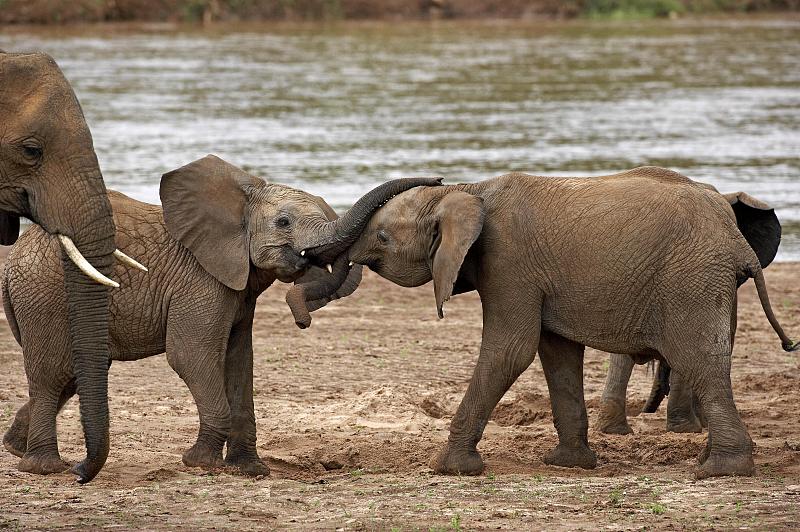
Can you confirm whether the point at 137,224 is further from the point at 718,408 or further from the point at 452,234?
the point at 718,408

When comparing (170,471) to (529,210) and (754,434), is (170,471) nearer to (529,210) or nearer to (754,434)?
(529,210)

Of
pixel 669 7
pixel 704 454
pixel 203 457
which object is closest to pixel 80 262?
pixel 203 457

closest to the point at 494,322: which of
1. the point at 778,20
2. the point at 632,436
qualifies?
the point at 632,436

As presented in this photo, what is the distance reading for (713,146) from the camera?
79.3 ft

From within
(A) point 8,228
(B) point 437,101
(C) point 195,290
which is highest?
(A) point 8,228

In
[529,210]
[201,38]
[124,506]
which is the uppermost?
[529,210]

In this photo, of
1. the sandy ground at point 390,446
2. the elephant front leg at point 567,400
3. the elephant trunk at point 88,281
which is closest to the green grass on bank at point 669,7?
the sandy ground at point 390,446

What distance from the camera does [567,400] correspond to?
28.4 feet

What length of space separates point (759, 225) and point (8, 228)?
4600mm

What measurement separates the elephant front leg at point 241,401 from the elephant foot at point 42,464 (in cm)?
91

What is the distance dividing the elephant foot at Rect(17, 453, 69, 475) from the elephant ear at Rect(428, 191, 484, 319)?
86.8 inches

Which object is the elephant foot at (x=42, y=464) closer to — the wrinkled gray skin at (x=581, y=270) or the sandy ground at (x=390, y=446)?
the sandy ground at (x=390, y=446)

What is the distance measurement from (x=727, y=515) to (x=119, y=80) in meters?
27.6

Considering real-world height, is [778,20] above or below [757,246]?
below
